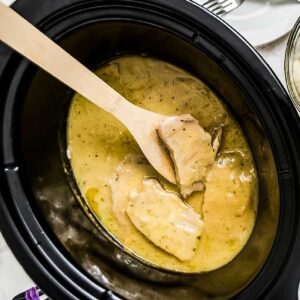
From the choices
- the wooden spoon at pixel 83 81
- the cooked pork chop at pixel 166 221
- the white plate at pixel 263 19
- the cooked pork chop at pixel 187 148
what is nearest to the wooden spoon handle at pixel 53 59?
the wooden spoon at pixel 83 81

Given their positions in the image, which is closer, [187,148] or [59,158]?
[187,148]

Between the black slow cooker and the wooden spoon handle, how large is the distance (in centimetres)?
4

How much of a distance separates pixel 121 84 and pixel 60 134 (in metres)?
0.17

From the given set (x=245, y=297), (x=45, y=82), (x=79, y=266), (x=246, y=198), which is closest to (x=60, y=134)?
(x=45, y=82)

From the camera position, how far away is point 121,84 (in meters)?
1.39

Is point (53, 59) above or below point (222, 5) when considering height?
below

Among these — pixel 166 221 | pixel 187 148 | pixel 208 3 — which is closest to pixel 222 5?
pixel 208 3

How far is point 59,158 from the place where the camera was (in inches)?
→ 55.0

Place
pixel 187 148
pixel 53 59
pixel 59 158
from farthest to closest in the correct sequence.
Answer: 1. pixel 59 158
2. pixel 187 148
3. pixel 53 59

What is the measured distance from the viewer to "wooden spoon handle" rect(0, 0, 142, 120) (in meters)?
1.12

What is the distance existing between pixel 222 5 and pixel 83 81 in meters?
0.37

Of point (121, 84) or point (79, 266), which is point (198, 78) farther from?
point (79, 266)

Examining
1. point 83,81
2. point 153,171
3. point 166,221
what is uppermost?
point 83,81

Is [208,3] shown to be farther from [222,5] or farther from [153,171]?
[153,171]
